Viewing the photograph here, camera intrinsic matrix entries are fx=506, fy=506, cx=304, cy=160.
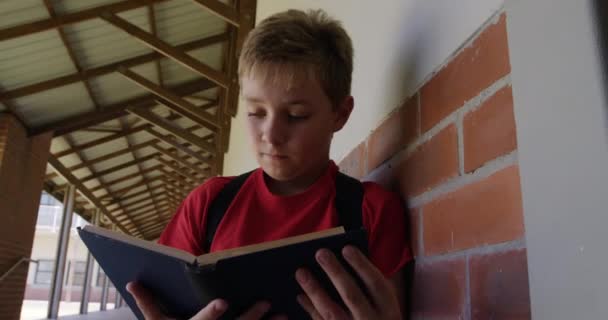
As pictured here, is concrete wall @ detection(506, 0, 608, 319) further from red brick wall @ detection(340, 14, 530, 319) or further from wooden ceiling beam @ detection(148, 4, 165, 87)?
wooden ceiling beam @ detection(148, 4, 165, 87)

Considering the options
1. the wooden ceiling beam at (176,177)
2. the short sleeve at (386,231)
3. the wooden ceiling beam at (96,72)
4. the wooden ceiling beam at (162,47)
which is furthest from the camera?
the wooden ceiling beam at (176,177)

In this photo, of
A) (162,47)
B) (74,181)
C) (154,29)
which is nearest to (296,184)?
(162,47)

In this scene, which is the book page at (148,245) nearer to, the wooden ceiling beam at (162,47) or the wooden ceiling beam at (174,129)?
the wooden ceiling beam at (162,47)

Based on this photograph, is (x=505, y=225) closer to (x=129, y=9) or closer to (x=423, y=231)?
(x=423, y=231)

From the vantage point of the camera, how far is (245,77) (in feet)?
3.31

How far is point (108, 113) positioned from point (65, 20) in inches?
103

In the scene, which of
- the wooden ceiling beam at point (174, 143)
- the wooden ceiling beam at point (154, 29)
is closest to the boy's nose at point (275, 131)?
the wooden ceiling beam at point (154, 29)

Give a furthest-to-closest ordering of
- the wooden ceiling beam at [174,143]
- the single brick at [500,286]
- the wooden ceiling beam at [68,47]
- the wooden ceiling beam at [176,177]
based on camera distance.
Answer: the wooden ceiling beam at [176,177] → the wooden ceiling beam at [174,143] → the wooden ceiling beam at [68,47] → the single brick at [500,286]

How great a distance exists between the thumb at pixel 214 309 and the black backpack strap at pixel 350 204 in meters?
0.34

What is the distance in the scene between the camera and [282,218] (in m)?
1.06

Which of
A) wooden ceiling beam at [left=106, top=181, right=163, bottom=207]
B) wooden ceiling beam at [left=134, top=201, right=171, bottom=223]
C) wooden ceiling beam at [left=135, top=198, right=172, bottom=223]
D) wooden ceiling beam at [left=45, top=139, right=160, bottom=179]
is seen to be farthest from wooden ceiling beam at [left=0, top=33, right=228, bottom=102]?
wooden ceiling beam at [left=134, top=201, right=171, bottom=223]

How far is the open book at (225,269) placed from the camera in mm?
647

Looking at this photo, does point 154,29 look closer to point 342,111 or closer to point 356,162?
point 356,162

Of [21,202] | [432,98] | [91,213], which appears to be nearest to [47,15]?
[21,202]
